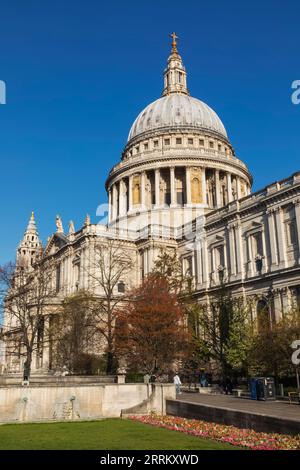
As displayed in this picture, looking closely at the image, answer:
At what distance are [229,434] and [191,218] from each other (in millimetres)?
57010

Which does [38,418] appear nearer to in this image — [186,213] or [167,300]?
[167,300]

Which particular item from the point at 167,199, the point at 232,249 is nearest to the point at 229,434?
the point at 232,249

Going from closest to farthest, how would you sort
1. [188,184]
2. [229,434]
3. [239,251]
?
1. [229,434]
2. [239,251]
3. [188,184]

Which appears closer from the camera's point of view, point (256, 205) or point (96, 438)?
point (96, 438)

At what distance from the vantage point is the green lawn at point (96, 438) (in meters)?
17.0

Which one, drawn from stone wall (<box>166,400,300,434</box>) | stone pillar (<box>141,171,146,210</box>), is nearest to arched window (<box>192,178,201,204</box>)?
stone pillar (<box>141,171,146,210</box>)

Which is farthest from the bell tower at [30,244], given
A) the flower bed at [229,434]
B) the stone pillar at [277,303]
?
the flower bed at [229,434]

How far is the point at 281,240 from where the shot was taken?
159 feet

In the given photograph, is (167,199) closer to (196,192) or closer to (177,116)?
(196,192)


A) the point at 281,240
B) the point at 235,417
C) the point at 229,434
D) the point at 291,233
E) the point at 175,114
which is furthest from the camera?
the point at 175,114

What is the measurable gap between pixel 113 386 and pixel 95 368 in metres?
18.6

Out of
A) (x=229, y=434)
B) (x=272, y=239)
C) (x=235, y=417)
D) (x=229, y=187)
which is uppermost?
(x=229, y=187)

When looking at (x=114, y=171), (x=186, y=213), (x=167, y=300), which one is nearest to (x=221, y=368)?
(x=167, y=300)

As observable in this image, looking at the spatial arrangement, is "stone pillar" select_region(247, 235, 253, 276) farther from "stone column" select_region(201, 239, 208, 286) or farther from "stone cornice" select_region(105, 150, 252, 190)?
"stone cornice" select_region(105, 150, 252, 190)
